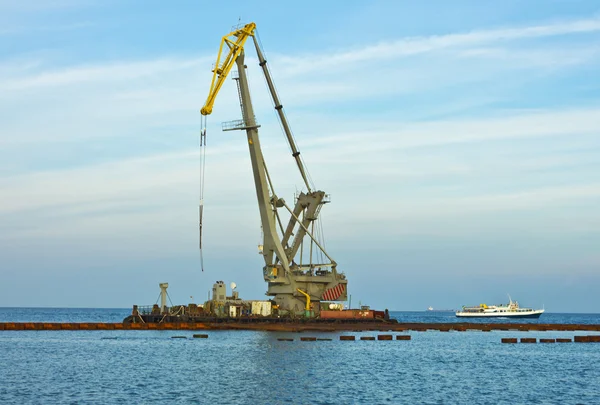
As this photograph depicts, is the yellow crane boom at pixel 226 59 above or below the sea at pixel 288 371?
above

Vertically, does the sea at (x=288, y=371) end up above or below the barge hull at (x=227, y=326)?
below

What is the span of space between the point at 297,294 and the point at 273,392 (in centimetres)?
4783

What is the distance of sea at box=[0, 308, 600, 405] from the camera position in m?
40.1

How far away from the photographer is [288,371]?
5006cm

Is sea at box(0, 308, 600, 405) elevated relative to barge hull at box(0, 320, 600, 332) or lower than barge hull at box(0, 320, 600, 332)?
lower

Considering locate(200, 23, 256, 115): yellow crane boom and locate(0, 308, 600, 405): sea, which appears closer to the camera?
locate(0, 308, 600, 405): sea

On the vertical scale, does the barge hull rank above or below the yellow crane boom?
below

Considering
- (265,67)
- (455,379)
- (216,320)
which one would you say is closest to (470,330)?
(216,320)

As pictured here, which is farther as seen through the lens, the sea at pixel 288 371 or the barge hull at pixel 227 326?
the barge hull at pixel 227 326

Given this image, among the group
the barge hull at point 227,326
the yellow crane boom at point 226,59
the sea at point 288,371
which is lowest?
the sea at point 288,371

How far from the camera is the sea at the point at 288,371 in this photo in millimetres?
40125

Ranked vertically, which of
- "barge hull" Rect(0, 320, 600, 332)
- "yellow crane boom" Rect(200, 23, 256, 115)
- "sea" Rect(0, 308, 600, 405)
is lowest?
"sea" Rect(0, 308, 600, 405)

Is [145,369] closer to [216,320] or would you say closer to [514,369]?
[514,369]

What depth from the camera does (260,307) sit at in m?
90.6
